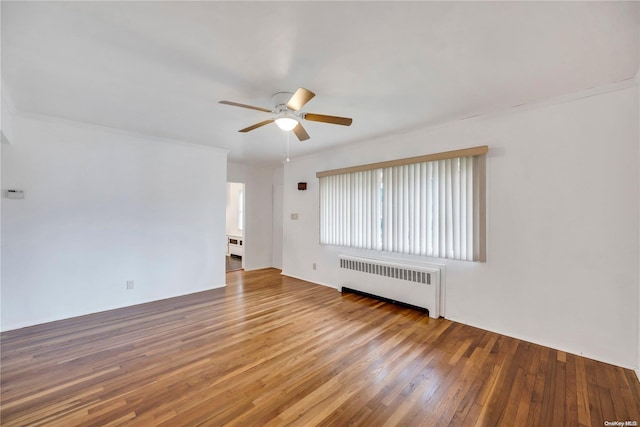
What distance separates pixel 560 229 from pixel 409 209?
1590mm

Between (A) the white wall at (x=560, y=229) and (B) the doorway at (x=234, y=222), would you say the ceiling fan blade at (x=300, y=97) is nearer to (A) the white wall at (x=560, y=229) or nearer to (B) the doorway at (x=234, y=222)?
(A) the white wall at (x=560, y=229)

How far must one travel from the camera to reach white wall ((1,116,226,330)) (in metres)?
3.10

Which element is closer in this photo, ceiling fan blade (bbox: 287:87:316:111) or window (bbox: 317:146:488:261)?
ceiling fan blade (bbox: 287:87:316:111)

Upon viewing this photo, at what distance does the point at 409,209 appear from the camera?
3727 millimetres

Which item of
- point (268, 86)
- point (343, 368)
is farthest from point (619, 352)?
point (268, 86)

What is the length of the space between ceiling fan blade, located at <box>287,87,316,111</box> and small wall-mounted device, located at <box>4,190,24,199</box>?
341 centimetres

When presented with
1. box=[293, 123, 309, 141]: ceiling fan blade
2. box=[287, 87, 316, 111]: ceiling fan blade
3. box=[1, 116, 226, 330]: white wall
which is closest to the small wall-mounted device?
box=[1, 116, 226, 330]: white wall

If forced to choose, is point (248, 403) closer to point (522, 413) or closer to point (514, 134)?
point (522, 413)

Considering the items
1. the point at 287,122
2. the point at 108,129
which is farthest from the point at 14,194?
the point at 287,122

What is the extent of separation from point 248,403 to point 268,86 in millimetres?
2506

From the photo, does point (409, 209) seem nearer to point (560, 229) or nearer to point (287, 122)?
point (560, 229)

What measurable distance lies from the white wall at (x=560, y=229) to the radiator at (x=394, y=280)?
214mm

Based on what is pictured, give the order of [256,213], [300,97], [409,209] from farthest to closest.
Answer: [256,213]
[409,209]
[300,97]

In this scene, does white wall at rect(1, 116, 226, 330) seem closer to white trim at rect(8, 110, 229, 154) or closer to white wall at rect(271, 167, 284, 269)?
white trim at rect(8, 110, 229, 154)
